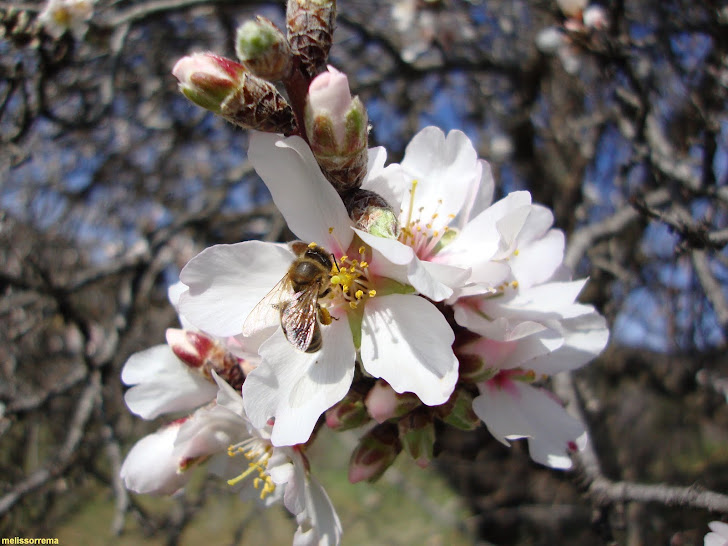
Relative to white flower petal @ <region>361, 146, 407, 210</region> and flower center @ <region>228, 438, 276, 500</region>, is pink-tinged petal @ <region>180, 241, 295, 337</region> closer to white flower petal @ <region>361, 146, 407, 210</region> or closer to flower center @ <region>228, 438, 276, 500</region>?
white flower petal @ <region>361, 146, 407, 210</region>

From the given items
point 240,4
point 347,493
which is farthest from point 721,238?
point 347,493

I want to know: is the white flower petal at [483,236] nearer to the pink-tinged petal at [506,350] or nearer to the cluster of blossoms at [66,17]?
the pink-tinged petal at [506,350]

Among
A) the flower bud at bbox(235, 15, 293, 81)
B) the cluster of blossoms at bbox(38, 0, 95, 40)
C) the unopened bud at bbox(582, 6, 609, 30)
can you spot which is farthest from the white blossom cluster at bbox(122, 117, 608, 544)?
the cluster of blossoms at bbox(38, 0, 95, 40)

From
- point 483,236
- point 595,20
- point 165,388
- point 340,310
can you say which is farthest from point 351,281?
point 595,20

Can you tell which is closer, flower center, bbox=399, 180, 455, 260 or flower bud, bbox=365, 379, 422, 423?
flower bud, bbox=365, 379, 422, 423

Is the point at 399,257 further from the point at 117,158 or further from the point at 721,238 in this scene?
the point at 117,158

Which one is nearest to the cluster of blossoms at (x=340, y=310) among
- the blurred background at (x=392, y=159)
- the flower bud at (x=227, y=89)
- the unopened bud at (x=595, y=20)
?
the flower bud at (x=227, y=89)
